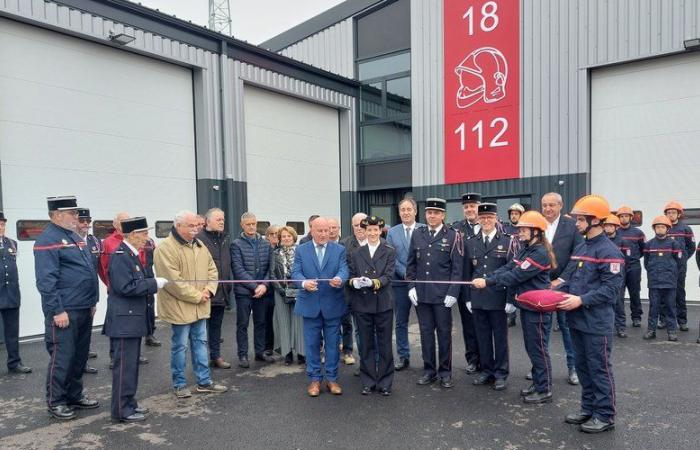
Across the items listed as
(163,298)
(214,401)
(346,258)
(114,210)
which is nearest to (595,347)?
(346,258)

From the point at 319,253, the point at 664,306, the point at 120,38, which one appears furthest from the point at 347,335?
the point at 120,38

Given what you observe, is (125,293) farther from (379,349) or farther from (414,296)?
(414,296)

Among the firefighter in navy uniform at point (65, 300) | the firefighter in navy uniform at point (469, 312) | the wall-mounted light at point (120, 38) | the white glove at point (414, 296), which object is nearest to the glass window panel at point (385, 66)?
the wall-mounted light at point (120, 38)

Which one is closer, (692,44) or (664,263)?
(664,263)

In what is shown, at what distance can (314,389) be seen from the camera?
195 inches

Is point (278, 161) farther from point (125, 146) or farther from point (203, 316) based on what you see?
point (203, 316)

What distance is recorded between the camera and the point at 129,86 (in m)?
9.17

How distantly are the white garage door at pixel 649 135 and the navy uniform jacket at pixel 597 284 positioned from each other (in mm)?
7386

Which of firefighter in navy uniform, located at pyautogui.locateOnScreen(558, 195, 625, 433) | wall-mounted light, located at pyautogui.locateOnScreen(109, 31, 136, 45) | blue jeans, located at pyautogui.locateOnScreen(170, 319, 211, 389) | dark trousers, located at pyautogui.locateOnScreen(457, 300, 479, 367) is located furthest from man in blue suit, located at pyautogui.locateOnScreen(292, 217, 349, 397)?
wall-mounted light, located at pyautogui.locateOnScreen(109, 31, 136, 45)

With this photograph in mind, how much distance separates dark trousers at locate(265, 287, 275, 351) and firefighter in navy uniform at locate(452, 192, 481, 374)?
2.44 m

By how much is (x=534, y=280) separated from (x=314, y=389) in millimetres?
2415

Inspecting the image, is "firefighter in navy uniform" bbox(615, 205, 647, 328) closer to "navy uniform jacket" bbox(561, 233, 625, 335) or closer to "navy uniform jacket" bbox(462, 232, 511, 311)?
"navy uniform jacket" bbox(462, 232, 511, 311)

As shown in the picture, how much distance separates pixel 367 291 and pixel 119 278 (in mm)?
2306

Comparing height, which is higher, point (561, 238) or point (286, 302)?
point (561, 238)
